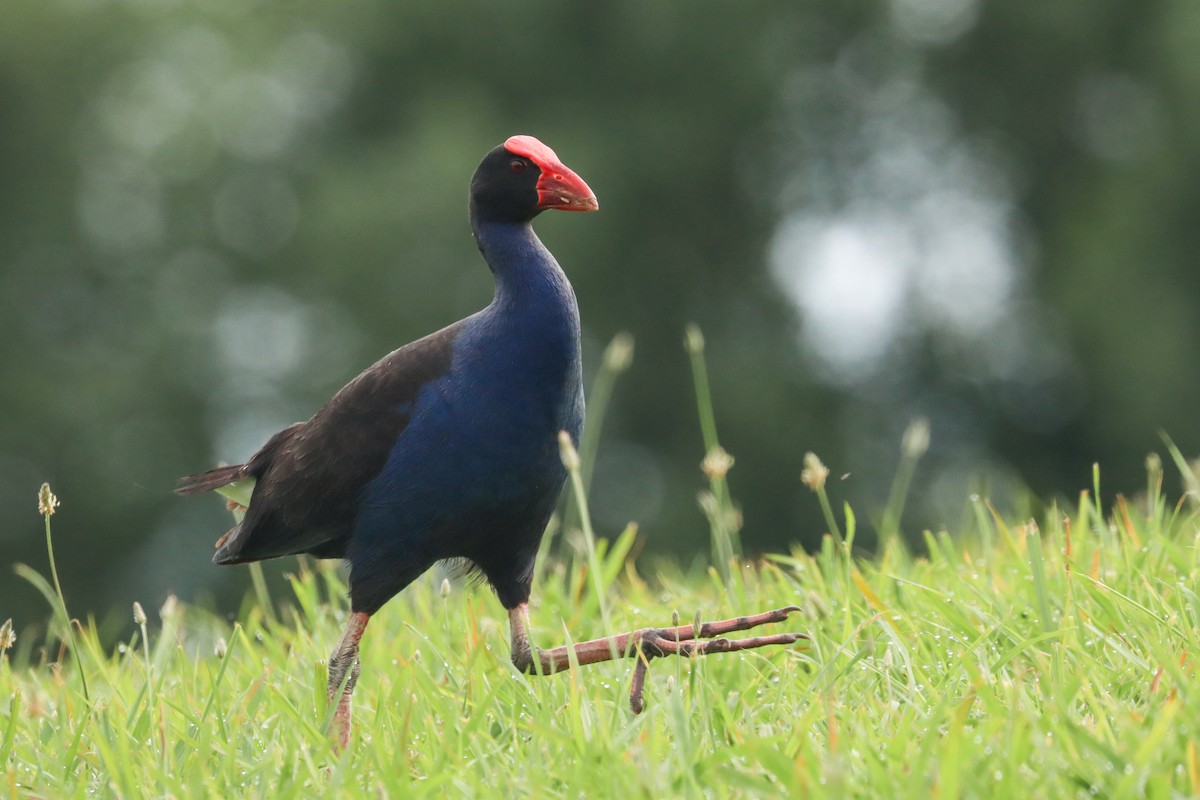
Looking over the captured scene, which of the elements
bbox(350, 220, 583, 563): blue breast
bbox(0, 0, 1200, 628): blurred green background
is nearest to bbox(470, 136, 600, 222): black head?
bbox(350, 220, 583, 563): blue breast

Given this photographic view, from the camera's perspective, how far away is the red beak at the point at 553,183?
408 cm

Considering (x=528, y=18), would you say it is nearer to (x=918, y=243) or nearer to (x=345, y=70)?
(x=345, y=70)

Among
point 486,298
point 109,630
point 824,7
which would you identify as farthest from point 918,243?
point 109,630

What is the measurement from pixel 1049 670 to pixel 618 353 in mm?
1815

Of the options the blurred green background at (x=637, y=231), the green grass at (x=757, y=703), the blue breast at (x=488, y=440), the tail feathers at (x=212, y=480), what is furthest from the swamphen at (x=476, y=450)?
the blurred green background at (x=637, y=231)

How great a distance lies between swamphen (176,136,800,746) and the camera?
3.66 metres

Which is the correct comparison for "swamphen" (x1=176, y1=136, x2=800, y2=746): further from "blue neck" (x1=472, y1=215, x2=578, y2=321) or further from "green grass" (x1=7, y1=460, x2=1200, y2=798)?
"green grass" (x1=7, y1=460, x2=1200, y2=798)

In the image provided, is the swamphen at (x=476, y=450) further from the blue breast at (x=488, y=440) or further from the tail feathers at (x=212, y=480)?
the tail feathers at (x=212, y=480)

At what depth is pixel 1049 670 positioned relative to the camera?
9.98 ft

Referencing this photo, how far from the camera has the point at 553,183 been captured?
408 cm

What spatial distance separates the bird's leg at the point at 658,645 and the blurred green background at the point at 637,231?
12187 millimetres

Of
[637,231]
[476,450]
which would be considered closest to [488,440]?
[476,450]

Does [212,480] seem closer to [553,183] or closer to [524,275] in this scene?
[524,275]

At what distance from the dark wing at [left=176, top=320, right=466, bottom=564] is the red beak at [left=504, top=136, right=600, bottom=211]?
44cm
